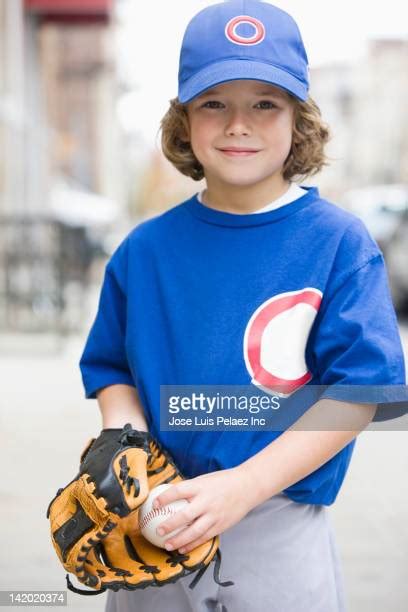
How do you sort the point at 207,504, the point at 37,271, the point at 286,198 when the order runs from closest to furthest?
the point at 207,504 < the point at 286,198 < the point at 37,271

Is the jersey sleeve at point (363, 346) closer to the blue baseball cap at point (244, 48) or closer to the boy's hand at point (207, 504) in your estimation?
the boy's hand at point (207, 504)

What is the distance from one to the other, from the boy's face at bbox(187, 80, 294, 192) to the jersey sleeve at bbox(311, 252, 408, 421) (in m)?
0.31

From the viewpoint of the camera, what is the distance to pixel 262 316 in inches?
66.4

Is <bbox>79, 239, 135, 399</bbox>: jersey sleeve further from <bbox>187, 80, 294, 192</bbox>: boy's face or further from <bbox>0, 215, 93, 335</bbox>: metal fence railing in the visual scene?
<bbox>0, 215, 93, 335</bbox>: metal fence railing

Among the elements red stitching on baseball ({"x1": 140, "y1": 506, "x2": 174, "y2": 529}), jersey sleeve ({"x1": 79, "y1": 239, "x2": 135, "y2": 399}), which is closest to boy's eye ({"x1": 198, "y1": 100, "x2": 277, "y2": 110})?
jersey sleeve ({"x1": 79, "y1": 239, "x2": 135, "y2": 399})

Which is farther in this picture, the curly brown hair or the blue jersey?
the curly brown hair

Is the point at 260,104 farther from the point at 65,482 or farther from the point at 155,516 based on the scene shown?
the point at 65,482

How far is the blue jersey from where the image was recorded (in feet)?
5.25

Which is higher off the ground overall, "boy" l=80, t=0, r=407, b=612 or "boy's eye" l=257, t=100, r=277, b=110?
"boy's eye" l=257, t=100, r=277, b=110

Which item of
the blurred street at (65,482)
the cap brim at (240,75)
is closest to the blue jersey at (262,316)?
the cap brim at (240,75)

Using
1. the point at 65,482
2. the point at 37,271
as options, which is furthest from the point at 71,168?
the point at 65,482

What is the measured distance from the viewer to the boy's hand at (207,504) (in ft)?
4.90

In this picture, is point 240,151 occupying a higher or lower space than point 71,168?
higher

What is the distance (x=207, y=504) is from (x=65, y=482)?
272 centimetres
